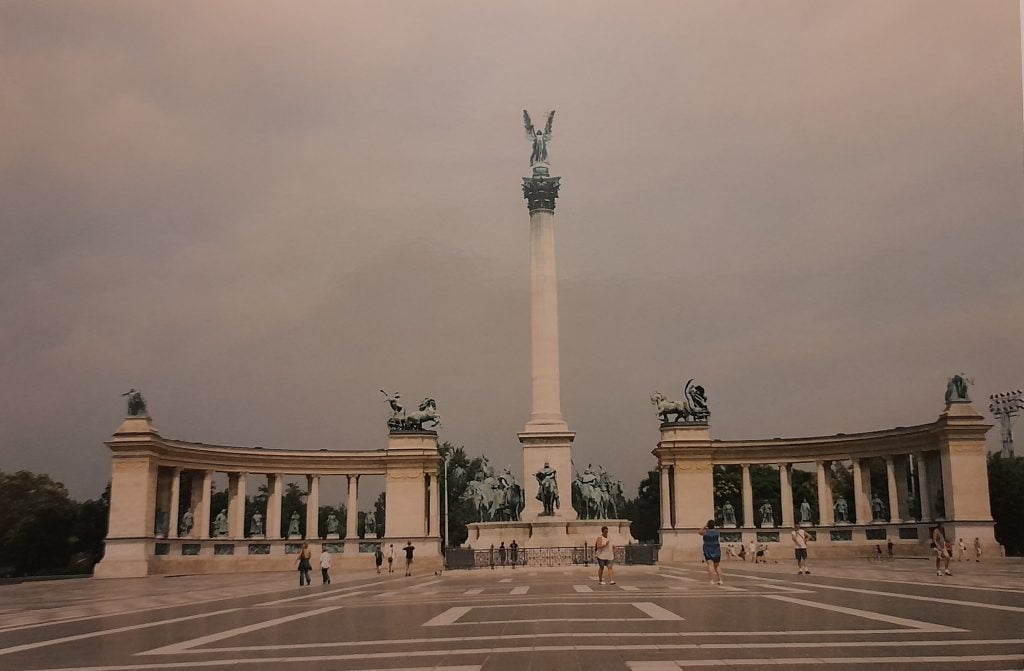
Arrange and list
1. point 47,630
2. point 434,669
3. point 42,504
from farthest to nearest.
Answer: point 42,504
point 47,630
point 434,669

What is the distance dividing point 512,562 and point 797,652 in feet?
146

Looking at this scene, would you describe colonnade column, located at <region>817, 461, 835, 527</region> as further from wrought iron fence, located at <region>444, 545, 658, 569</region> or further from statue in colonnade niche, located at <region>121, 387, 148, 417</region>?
statue in colonnade niche, located at <region>121, 387, 148, 417</region>

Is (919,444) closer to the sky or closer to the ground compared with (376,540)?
closer to the sky

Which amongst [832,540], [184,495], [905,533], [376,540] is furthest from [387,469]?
[905,533]

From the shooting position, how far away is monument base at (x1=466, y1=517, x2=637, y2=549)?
66375 mm

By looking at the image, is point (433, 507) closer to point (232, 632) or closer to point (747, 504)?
point (747, 504)

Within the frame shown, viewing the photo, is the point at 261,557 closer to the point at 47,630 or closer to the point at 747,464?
the point at 747,464

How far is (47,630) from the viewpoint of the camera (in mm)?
20594

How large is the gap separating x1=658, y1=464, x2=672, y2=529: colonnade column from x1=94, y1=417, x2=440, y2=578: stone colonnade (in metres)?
18.2

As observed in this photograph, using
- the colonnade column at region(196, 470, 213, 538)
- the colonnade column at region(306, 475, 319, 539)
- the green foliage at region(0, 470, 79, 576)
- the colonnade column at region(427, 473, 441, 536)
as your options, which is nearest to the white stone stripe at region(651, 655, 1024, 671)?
the colonnade column at region(196, 470, 213, 538)

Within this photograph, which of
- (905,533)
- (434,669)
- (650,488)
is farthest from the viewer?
(650,488)

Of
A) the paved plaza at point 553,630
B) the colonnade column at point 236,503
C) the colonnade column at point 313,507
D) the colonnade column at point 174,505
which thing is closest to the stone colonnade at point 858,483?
the colonnade column at point 313,507

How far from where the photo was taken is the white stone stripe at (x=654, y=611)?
60.7 ft

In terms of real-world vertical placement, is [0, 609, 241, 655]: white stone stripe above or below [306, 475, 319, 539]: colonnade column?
below
